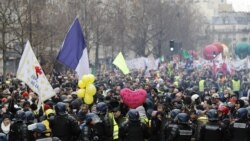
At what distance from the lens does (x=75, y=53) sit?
1933 centimetres

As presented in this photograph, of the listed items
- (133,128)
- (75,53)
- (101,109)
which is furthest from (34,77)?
(133,128)

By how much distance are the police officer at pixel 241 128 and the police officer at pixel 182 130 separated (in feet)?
2.81

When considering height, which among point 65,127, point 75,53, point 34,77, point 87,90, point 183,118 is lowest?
point 65,127

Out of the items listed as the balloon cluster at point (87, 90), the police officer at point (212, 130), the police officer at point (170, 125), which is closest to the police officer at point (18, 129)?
the police officer at point (170, 125)

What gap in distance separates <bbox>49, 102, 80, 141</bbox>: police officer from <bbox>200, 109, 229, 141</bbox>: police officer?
2334mm

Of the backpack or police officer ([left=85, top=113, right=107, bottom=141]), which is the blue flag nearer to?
police officer ([left=85, top=113, right=107, bottom=141])

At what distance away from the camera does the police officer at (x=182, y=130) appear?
13.4 m

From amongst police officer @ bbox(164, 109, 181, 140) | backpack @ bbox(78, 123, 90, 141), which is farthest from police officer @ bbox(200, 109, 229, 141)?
backpack @ bbox(78, 123, 90, 141)

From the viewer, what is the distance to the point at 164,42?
79.8 metres

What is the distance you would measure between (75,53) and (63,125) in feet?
19.3

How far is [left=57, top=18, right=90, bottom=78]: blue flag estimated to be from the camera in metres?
19.2

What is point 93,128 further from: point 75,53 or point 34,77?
point 75,53

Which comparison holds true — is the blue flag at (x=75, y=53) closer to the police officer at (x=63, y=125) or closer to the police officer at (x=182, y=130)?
the police officer at (x=63, y=125)

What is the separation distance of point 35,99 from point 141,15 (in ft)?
169
